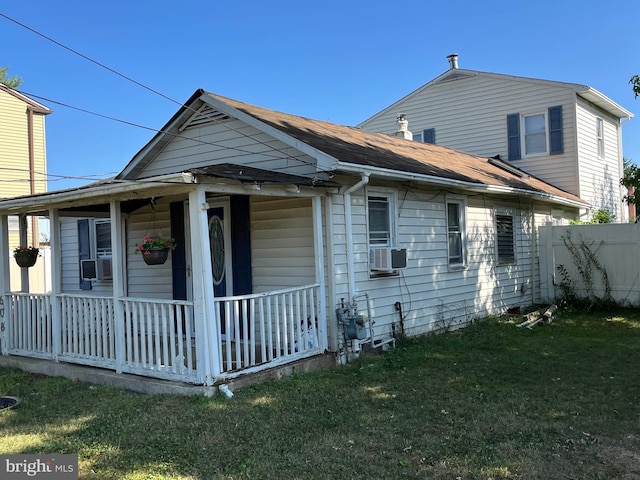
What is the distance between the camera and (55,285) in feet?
24.0

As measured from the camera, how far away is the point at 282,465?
12.6 feet

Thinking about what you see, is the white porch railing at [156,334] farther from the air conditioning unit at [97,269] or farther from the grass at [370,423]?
the air conditioning unit at [97,269]

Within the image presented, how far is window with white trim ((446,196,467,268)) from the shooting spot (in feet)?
32.0

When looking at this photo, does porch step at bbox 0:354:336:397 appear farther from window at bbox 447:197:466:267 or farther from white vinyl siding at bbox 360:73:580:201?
white vinyl siding at bbox 360:73:580:201

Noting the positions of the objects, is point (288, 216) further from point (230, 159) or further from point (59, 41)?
point (59, 41)

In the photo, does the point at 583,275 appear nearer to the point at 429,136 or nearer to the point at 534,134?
the point at 534,134

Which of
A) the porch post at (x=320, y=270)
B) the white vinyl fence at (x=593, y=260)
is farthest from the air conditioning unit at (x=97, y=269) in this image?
the white vinyl fence at (x=593, y=260)

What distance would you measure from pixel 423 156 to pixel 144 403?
23.9ft

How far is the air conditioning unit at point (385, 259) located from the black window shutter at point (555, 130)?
922 cm

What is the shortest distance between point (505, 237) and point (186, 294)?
7.02 metres

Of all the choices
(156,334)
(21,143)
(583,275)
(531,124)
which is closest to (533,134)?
(531,124)

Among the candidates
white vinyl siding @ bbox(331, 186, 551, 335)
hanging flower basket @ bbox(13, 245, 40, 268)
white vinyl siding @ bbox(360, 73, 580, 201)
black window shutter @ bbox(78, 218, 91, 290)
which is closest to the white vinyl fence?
white vinyl siding @ bbox(331, 186, 551, 335)

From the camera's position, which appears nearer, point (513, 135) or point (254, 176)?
point (254, 176)

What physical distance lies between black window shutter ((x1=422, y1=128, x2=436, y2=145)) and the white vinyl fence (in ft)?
17.8
